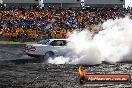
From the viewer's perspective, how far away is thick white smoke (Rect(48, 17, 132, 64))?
2070 centimetres

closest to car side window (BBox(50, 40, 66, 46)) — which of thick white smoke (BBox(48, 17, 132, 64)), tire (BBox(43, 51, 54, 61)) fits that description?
thick white smoke (BBox(48, 17, 132, 64))

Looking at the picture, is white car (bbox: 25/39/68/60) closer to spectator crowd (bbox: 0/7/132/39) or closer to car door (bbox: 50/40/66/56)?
car door (bbox: 50/40/66/56)

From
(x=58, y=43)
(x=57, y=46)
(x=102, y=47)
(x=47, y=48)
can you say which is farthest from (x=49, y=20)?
(x=102, y=47)

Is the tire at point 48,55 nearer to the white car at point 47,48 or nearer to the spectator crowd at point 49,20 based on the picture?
the white car at point 47,48

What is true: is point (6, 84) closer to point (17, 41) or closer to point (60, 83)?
point (60, 83)

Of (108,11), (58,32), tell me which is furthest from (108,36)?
(108,11)

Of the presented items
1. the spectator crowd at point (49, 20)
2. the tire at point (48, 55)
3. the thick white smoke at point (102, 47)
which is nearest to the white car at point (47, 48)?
the tire at point (48, 55)

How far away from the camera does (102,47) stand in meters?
21.6

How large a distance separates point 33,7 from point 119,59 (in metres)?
28.0

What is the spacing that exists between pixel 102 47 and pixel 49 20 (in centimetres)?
2112

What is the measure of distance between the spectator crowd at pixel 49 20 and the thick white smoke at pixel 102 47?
10.6m

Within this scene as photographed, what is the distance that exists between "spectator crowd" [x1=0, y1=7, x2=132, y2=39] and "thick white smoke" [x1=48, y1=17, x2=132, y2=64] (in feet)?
34.7

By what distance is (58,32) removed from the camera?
37531mm

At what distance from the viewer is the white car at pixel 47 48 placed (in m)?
21.7
